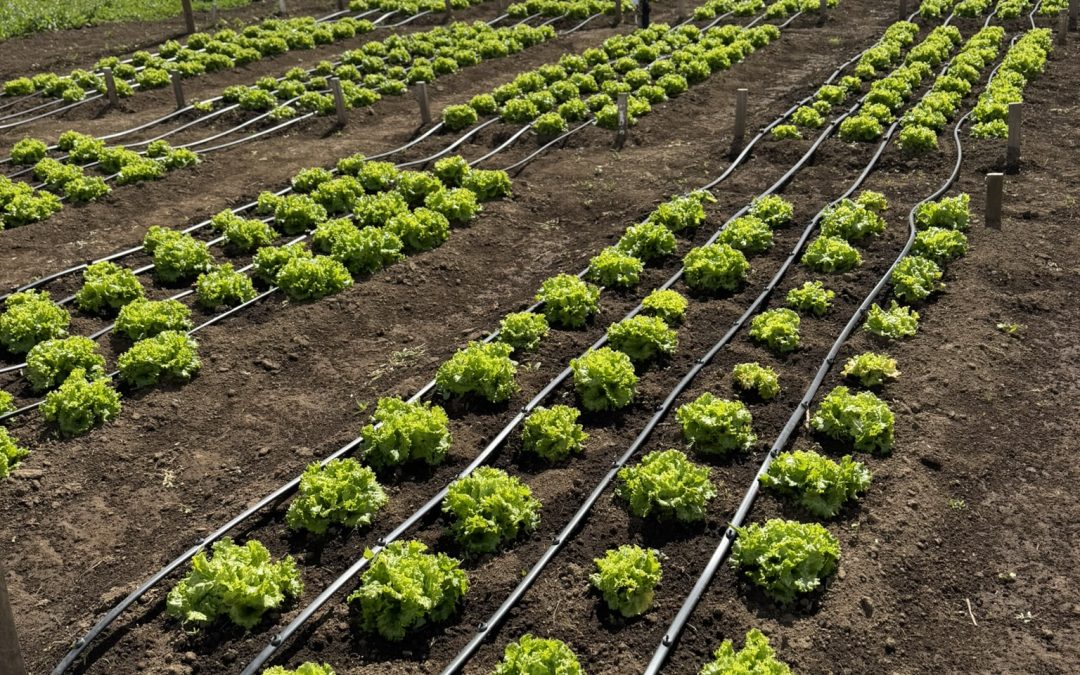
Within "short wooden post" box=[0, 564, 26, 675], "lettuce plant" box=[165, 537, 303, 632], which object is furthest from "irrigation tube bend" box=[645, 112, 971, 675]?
"short wooden post" box=[0, 564, 26, 675]

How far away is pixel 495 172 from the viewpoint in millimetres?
16609

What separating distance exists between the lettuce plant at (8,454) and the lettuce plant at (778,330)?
8972 millimetres

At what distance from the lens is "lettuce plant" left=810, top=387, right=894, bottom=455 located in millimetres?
9562

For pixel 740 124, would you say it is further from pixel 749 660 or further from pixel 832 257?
pixel 749 660

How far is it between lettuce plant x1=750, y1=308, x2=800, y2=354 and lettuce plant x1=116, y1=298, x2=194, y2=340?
7.83 meters

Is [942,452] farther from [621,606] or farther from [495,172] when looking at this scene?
[495,172]

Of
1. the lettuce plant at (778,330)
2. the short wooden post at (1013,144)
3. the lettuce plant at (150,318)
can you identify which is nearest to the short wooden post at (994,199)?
the short wooden post at (1013,144)

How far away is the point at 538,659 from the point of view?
6.94m

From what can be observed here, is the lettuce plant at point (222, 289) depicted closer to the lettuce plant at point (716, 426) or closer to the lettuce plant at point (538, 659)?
the lettuce plant at point (716, 426)

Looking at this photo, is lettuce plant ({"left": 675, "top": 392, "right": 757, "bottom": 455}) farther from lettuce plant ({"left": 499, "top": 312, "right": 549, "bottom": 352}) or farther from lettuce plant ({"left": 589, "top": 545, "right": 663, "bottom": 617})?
lettuce plant ({"left": 499, "top": 312, "right": 549, "bottom": 352})

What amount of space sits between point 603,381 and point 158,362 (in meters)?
5.66

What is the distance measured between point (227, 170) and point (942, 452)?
1449 cm

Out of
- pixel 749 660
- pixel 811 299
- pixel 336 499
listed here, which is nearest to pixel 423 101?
pixel 811 299

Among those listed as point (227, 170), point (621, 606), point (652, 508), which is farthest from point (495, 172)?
point (621, 606)
